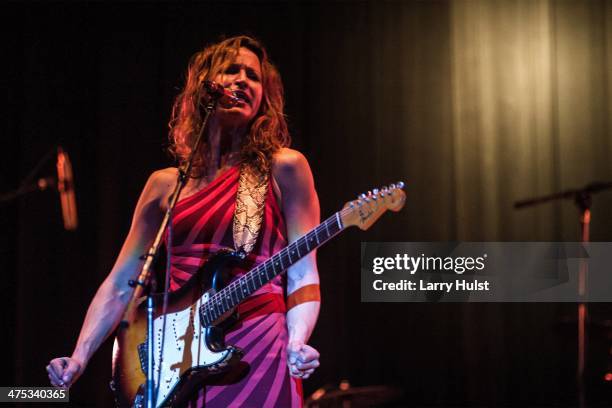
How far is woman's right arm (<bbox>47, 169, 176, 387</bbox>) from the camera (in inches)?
123

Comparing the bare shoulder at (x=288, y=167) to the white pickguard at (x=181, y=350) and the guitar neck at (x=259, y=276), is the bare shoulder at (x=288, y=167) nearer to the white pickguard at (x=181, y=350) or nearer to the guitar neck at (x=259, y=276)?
the guitar neck at (x=259, y=276)

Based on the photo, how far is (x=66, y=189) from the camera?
12.3ft

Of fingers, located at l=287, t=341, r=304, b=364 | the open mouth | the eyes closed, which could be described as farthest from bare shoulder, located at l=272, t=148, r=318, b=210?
fingers, located at l=287, t=341, r=304, b=364

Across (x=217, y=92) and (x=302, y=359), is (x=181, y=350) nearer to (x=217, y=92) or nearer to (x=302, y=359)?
(x=302, y=359)

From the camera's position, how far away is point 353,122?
12.9 ft

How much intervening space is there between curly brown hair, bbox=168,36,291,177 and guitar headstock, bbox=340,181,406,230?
537 mm

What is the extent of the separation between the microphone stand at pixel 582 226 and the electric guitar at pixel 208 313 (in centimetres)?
138

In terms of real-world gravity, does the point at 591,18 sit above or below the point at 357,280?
above

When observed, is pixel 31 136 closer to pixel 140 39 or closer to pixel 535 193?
pixel 140 39

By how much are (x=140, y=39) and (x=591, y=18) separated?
2401 millimetres

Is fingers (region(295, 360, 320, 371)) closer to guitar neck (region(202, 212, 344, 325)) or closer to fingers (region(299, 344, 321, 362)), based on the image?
fingers (region(299, 344, 321, 362))

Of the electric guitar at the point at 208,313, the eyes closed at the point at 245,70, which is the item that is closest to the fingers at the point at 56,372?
the electric guitar at the point at 208,313

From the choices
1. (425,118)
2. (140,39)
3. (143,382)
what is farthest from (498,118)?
(143,382)

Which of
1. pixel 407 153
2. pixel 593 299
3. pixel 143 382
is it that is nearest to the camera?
pixel 143 382
